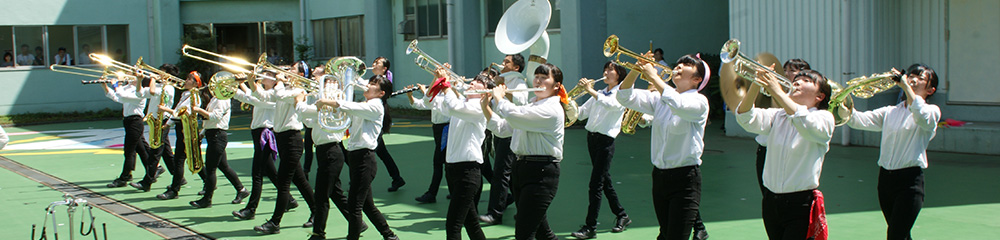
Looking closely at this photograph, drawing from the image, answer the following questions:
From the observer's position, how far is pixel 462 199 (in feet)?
19.2

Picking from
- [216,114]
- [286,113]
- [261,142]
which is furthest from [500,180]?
[216,114]

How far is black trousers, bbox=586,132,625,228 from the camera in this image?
22.2 ft

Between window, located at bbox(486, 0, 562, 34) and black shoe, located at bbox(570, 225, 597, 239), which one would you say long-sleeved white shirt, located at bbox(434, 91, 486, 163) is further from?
window, located at bbox(486, 0, 562, 34)

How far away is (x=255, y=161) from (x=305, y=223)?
0.83m

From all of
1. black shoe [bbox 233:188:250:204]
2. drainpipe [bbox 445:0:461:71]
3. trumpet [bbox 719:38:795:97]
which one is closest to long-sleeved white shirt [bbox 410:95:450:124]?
black shoe [bbox 233:188:250:204]

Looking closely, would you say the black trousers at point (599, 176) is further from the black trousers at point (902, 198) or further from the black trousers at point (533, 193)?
the black trousers at point (902, 198)

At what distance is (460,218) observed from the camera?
582cm

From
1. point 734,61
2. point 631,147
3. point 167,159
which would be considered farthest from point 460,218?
point 631,147

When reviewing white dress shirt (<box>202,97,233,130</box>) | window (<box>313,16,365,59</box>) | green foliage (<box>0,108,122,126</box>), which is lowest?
green foliage (<box>0,108,122,126</box>)

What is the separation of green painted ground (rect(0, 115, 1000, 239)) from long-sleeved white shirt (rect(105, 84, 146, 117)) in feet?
3.01

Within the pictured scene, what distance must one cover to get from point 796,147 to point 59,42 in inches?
918

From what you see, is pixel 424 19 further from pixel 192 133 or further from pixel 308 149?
pixel 192 133

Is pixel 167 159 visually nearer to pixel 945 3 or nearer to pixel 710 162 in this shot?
pixel 710 162

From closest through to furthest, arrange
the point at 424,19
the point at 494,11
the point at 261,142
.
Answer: the point at 261,142, the point at 494,11, the point at 424,19
